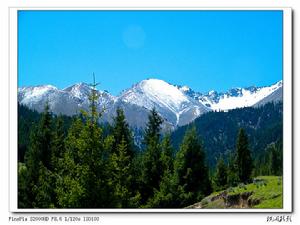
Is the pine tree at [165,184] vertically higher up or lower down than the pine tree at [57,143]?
lower down

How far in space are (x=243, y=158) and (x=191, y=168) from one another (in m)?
13.7

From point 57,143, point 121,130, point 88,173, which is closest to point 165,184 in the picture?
point 121,130

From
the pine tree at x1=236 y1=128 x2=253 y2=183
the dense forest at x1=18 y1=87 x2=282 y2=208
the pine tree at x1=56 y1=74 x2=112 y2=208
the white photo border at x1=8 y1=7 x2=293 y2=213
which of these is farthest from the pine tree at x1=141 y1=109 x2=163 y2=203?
the pine tree at x1=236 y1=128 x2=253 y2=183

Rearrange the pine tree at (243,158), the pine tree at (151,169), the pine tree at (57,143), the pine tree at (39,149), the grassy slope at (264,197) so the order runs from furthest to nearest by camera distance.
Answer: the pine tree at (243,158) → the pine tree at (151,169) → the pine tree at (39,149) → the pine tree at (57,143) → the grassy slope at (264,197)

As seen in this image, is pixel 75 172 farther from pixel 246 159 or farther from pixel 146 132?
pixel 246 159

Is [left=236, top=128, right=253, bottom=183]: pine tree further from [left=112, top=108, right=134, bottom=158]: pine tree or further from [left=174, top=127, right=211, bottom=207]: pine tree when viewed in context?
[left=112, top=108, right=134, bottom=158]: pine tree

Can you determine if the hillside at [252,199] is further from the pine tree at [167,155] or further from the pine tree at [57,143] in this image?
the pine tree at [167,155]

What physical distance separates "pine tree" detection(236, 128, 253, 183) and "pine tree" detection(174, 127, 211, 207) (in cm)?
1148

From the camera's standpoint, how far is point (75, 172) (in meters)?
11.8

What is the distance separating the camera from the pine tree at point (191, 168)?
18469mm

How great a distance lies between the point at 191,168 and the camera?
1909 cm

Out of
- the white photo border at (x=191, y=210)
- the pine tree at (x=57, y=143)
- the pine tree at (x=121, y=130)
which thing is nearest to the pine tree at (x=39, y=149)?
the pine tree at (x=57, y=143)

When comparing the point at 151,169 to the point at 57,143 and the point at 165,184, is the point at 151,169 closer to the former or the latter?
the point at 165,184

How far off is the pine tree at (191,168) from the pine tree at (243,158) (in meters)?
11.5
